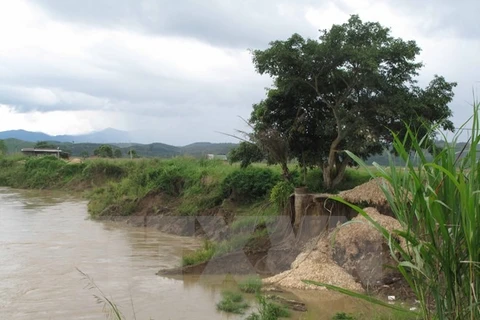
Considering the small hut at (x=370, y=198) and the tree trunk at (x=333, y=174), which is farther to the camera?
the tree trunk at (x=333, y=174)

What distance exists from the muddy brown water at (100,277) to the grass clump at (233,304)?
Result: 12cm

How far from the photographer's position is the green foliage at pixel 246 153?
13.7 metres

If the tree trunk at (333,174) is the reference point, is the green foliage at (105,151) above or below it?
above

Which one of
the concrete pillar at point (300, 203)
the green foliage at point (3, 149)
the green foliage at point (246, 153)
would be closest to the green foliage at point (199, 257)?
the concrete pillar at point (300, 203)

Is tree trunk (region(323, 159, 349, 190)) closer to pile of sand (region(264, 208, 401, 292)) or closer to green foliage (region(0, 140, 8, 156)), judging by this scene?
pile of sand (region(264, 208, 401, 292))

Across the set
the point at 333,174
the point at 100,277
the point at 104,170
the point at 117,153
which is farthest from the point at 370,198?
the point at 117,153

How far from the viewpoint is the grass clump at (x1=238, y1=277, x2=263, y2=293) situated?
8352mm

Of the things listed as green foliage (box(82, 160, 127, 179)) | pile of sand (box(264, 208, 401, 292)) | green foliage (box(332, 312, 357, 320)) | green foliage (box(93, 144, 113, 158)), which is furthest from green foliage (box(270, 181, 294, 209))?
green foliage (box(93, 144, 113, 158))

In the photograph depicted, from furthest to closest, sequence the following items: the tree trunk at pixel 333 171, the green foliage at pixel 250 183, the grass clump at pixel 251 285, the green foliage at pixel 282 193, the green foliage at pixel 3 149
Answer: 1. the green foliage at pixel 3 149
2. the green foliage at pixel 250 183
3. the tree trunk at pixel 333 171
4. the green foliage at pixel 282 193
5. the grass clump at pixel 251 285

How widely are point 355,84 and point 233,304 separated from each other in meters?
6.18

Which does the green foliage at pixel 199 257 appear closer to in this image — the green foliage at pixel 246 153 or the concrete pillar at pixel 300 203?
the concrete pillar at pixel 300 203

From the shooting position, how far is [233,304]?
7.56m

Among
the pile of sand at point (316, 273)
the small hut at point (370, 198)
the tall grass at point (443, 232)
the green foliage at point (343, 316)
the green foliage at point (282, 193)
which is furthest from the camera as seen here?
the green foliage at point (282, 193)

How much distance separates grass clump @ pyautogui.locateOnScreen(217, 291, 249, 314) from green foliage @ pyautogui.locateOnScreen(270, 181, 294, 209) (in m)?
4.25
